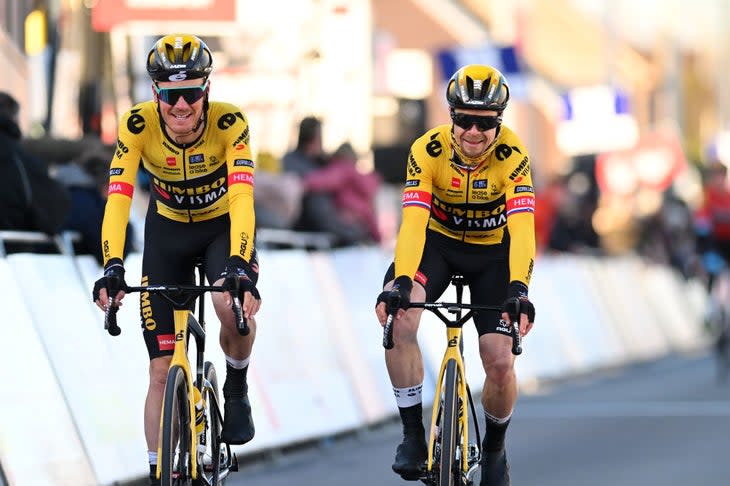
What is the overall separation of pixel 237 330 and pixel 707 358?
18.5 m

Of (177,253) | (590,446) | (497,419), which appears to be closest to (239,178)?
(177,253)

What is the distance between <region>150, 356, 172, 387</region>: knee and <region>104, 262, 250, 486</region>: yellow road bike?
147mm

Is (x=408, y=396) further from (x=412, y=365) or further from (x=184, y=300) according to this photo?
(x=184, y=300)

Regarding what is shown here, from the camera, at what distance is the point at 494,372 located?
8.92 metres

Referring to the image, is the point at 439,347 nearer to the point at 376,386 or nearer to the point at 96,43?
the point at 376,386

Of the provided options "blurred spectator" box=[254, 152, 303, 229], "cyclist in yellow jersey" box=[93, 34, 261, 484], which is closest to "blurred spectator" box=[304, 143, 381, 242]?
"blurred spectator" box=[254, 152, 303, 229]

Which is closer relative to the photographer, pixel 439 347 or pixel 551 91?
pixel 439 347

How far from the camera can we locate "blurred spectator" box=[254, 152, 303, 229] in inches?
574

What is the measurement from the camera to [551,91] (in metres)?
59.9

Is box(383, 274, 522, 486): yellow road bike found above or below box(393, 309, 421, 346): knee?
below

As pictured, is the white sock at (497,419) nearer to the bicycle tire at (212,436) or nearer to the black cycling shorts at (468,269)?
the black cycling shorts at (468,269)

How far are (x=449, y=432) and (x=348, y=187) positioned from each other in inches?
326

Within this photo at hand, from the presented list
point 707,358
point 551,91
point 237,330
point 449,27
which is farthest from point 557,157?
point 237,330

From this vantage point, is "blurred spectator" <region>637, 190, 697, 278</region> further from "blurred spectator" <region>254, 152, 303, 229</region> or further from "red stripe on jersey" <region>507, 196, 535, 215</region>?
"red stripe on jersey" <region>507, 196, 535, 215</region>
